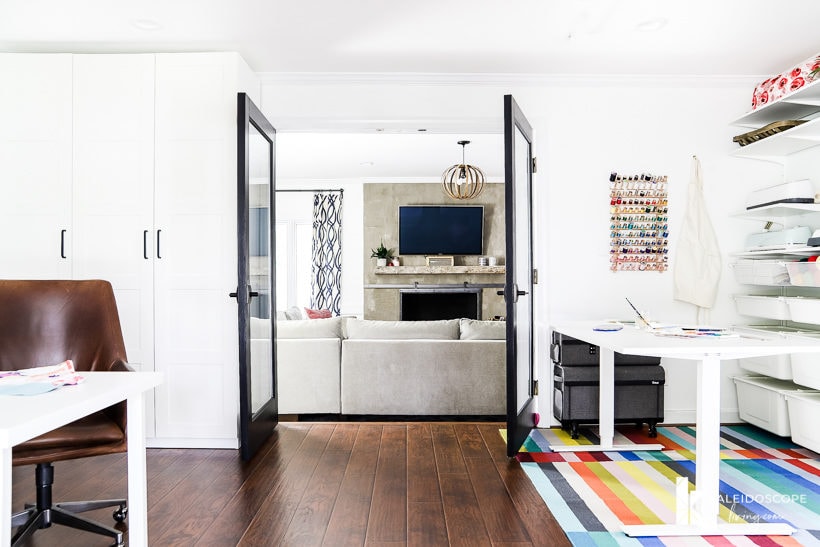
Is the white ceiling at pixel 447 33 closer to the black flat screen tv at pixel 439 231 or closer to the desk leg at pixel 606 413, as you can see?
the desk leg at pixel 606 413

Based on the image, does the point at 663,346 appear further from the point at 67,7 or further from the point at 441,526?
the point at 67,7

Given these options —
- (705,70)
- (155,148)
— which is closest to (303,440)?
(155,148)

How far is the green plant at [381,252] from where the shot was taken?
330 inches

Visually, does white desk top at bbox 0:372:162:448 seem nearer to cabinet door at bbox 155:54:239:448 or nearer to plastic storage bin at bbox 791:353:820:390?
cabinet door at bbox 155:54:239:448

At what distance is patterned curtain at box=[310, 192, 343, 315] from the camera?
8.64 m

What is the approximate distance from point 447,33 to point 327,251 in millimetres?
5699

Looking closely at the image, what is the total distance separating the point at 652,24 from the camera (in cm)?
309

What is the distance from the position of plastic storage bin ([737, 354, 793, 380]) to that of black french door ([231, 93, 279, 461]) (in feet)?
9.30

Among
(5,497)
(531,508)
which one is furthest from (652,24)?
(5,497)

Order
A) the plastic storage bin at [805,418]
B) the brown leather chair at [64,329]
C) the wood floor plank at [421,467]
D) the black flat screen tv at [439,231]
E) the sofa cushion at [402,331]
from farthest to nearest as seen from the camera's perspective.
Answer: the black flat screen tv at [439,231]
the sofa cushion at [402,331]
the plastic storage bin at [805,418]
the wood floor plank at [421,467]
the brown leather chair at [64,329]

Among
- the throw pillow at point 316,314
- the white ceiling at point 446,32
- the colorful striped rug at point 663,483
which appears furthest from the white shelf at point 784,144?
the throw pillow at point 316,314

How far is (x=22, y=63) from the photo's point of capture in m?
3.40

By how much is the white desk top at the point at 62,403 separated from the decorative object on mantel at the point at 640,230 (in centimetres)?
301

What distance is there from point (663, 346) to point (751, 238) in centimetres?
203
